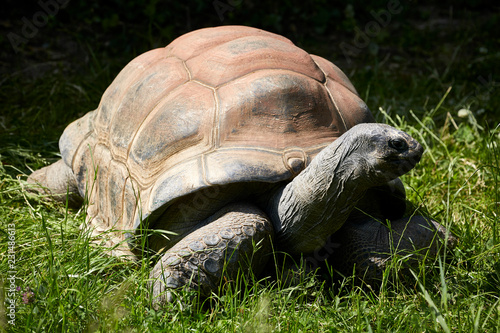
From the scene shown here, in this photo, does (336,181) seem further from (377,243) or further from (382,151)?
(377,243)

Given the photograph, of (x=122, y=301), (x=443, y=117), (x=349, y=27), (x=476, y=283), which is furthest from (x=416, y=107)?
(x=122, y=301)

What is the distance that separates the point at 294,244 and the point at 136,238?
80 cm

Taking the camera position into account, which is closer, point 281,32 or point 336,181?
point 336,181

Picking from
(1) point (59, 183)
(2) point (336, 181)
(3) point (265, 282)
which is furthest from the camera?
(1) point (59, 183)

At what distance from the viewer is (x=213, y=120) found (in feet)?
8.50

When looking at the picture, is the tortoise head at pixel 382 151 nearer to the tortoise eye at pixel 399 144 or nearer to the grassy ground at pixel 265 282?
the tortoise eye at pixel 399 144

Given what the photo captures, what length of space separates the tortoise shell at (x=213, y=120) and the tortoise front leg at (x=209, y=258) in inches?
8.6

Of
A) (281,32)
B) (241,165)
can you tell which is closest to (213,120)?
(241,165)

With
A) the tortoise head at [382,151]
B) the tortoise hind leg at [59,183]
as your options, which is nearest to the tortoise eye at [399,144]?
the tortoise head at [382,151]

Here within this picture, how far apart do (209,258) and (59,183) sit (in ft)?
5.83

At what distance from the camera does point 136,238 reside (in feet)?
8.60

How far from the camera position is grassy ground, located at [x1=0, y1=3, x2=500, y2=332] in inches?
81.7

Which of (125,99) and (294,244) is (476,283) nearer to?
(294,244)

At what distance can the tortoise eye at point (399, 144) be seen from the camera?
6.81 feet
